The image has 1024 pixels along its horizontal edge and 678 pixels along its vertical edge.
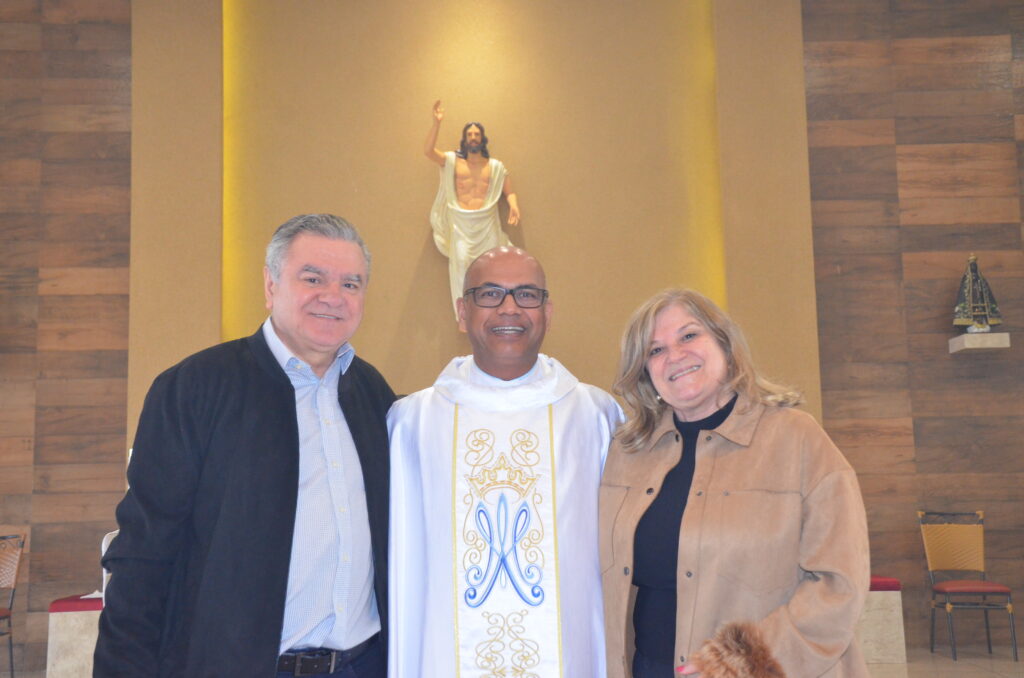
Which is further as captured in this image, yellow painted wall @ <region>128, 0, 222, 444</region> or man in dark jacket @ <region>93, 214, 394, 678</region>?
yellow painted wall @ <region>128, 0, 222, 444</region>

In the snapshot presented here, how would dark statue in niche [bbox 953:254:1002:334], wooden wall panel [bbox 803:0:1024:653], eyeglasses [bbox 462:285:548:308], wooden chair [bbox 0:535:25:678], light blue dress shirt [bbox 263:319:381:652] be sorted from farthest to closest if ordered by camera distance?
wooden wall panel [bbox 803:0:1024:653]
dark statue in niche [bbox 953:254:1002:334]
wooden chair [bbox 0:535:25:678]
eyeglasses [bbox 462:285:548:308]
light blue dress shirt [bbox 263:319:381:652]

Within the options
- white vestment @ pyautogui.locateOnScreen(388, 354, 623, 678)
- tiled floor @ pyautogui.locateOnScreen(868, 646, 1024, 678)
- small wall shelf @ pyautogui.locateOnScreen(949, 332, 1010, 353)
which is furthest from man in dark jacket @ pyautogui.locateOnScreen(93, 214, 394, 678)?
small wall shelf @ pyautogui.locateOnScreen(949, 332, 1010, 353)

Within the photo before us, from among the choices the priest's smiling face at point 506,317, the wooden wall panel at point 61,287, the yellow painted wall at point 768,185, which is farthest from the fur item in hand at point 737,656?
the wooden wall panel at point 61,287

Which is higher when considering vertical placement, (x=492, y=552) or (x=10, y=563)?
(x=492, y=552)

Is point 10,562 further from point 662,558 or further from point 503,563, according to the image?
point 662,558

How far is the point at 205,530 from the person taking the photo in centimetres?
207

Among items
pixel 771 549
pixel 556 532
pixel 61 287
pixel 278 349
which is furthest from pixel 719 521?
pixel 61 287

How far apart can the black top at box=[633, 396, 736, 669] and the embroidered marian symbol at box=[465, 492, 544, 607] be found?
16.3 inches

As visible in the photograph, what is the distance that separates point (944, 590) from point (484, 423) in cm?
429

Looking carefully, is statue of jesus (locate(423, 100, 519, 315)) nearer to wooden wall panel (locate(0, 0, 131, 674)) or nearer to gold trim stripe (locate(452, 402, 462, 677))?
wooden wall panel (locate(0, 0, 131, 674))

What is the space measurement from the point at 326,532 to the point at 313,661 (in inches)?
10.6

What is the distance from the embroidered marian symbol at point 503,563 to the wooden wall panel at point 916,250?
4.52 metres

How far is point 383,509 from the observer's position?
2.31m

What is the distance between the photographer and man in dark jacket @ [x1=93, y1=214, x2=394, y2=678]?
78.3 inches
